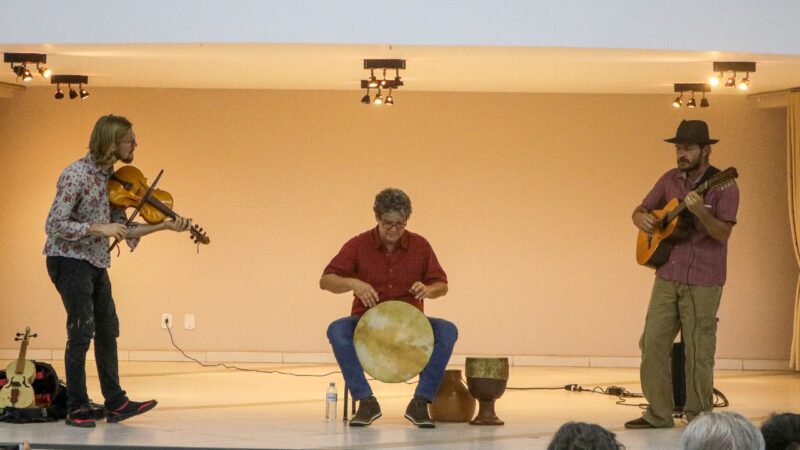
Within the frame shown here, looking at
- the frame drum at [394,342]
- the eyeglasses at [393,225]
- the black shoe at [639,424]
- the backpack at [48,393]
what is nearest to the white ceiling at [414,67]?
the eyeglasses at [393,225]

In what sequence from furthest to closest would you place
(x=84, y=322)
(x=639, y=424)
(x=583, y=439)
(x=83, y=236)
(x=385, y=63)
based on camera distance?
(x=385, y=63)
(x=639, y=424)
(x=84, y=322)
(x=83, y=236)
(x=583, y=439)

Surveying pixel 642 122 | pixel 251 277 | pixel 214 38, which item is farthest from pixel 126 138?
pixel 642 122

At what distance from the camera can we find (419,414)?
6.66 metres

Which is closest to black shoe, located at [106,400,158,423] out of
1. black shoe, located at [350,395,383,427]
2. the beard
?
black shoe, located at [350,395,383,427]

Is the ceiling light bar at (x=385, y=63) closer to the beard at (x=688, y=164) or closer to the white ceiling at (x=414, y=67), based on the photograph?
the white ceiling at (x=414, y=67)

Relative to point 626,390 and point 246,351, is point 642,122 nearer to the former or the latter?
point 626,390

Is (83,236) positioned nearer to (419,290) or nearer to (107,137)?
(107,137)

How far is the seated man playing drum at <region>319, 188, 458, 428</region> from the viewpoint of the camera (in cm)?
665

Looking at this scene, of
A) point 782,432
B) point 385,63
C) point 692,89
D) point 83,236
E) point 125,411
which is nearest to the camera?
point 782,432

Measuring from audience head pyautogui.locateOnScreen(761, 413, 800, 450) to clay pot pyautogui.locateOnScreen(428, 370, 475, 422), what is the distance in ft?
13.2

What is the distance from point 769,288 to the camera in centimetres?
1091

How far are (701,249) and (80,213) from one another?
2.97 metres

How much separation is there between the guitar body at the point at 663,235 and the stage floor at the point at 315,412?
2.79 ft

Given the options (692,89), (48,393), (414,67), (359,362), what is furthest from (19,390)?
(692,89)
